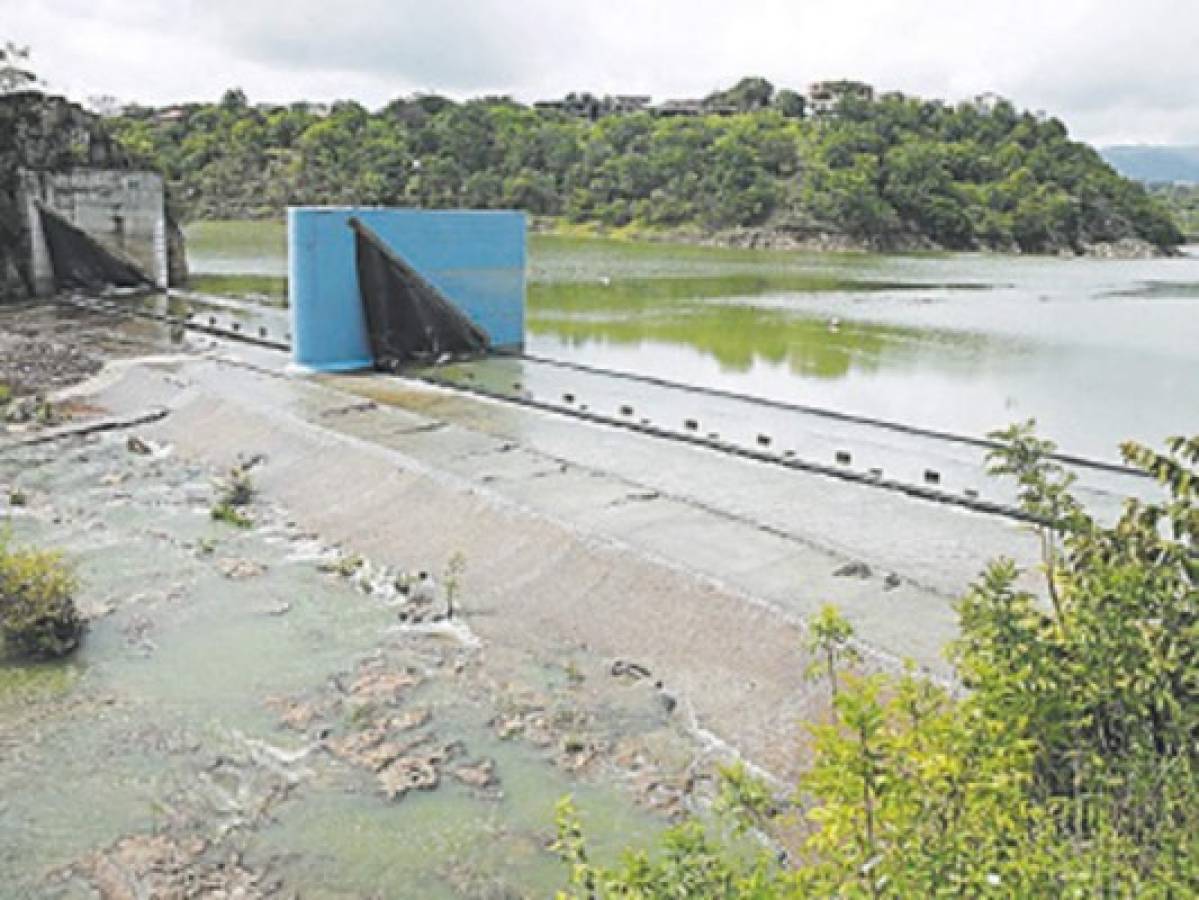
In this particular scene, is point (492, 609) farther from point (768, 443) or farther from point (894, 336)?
point (894, 336)

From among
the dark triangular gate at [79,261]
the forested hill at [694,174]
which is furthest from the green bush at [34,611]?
the forested hill at [694,174]

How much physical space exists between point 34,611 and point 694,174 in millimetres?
56413

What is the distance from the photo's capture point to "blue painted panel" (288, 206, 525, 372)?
47.2 ft

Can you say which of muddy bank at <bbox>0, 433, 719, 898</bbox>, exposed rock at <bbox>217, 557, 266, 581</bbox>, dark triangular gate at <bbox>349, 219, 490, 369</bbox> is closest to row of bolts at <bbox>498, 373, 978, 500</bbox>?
dark triangular gate at <bbox>349, 219, 490, 369</bbox>

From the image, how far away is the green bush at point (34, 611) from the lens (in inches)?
272

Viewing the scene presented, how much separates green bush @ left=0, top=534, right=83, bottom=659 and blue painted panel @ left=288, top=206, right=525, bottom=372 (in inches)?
307

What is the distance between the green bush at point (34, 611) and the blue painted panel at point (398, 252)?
7.80 metres

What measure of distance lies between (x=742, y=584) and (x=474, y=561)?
7.13 ft

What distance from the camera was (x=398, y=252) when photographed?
14.9 metres

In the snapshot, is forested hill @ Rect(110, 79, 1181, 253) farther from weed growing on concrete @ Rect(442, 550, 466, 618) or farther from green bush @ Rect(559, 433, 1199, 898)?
green bush @ Rect(559, 433, 1199, 898)

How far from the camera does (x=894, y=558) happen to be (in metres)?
7.68

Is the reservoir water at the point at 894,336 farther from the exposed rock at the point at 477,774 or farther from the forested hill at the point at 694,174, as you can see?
the forested hill at the point at 694,174

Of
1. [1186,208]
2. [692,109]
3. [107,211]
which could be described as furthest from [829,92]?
[107,211]

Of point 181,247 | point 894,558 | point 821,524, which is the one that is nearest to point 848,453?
point 821,524
